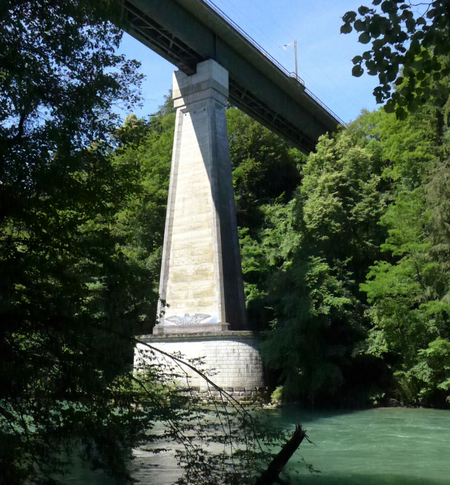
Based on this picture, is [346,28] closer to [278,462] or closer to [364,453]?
[278,462]

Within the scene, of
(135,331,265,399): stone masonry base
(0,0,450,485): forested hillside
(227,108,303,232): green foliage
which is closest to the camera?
(0,0,450,485): forested hillside

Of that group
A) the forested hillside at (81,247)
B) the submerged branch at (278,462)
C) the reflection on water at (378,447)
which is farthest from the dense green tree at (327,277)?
the submerged branch at (278,462)

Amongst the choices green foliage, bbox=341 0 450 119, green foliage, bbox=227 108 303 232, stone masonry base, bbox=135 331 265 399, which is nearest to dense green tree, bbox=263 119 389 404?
stone masonry base, bbox=135 331 265 399

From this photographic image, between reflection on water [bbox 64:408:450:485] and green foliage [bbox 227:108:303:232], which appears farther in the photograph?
green foliage [bbox 227:108:303:232]

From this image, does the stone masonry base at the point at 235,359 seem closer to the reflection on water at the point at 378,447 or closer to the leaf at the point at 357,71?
the reflection on water at the point at 378,447

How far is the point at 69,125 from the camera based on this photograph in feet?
21.2

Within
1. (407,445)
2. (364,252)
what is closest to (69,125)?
(407,445)

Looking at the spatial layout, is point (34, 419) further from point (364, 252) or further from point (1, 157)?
point (364, 252)

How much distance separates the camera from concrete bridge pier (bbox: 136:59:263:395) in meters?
21.6

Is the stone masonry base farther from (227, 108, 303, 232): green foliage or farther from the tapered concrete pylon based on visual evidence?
(227, 108, 303, 232): green foliage

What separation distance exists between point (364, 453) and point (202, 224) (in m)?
12.7

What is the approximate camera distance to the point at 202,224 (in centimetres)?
2278

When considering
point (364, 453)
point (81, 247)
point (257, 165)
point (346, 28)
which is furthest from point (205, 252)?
point (346, 28)

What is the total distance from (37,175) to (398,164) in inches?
784
